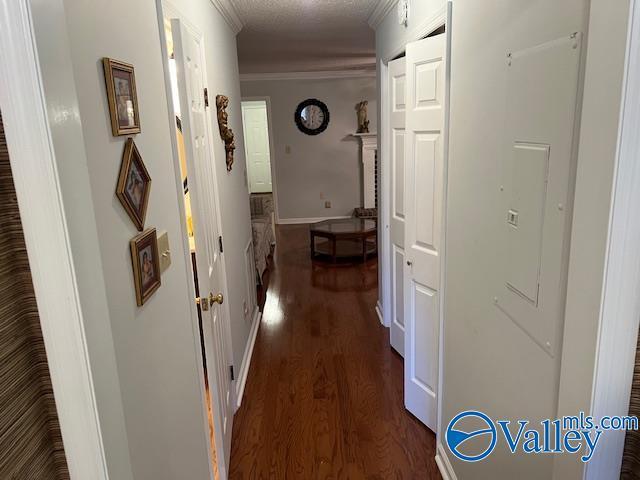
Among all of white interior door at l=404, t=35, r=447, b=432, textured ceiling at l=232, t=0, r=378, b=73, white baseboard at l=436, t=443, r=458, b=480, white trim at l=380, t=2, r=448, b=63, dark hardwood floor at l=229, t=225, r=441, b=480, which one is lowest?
dark hardwood floor at l=229, t=225, r=441, b=480

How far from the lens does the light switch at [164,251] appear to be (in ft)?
4.57

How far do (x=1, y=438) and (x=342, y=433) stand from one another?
6.99 ft

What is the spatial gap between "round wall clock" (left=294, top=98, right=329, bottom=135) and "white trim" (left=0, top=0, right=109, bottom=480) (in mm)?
7232

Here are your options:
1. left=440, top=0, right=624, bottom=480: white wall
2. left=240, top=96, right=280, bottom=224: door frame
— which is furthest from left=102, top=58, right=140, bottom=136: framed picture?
left=240, top=96, right=280, bottom=224: door frame

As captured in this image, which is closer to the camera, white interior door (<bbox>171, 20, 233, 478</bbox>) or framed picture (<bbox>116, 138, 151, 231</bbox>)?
framed picture (<bbox>116, 138, 151, 231</bbox>)

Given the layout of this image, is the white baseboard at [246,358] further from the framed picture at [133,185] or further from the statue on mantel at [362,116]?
the statue on mantel at [362,116]

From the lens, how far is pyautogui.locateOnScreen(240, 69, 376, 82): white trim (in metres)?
7.44

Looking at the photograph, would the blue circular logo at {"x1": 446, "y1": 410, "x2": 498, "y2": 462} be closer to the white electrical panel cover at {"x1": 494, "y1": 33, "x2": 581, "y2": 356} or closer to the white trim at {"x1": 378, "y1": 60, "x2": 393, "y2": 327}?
the white electrical panel cover at {"x1": 494, "y1": 33, "x2": 581, "y2": 356}

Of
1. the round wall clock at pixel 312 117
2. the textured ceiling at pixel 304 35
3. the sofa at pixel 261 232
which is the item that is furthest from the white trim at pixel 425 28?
the round wall clock at pixel 312 117

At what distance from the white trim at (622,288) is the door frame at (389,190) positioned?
47.5 inches

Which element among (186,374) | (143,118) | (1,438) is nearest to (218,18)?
(143,118)

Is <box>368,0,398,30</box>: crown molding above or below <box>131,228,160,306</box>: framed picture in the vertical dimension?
above

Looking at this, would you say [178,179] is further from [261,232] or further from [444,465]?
[261,232]

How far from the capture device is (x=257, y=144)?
34.5 ft
